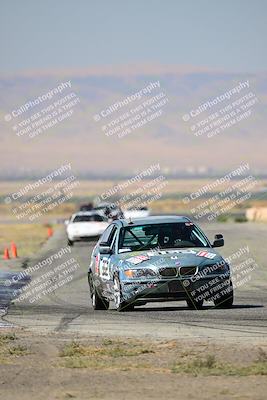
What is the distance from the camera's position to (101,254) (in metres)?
19.0

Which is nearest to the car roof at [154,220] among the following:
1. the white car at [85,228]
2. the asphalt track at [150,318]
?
the asphalt track at [150,318]

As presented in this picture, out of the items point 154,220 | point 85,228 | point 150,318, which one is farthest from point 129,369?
point 85,228

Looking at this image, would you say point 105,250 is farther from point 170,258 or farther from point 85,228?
point 85,228

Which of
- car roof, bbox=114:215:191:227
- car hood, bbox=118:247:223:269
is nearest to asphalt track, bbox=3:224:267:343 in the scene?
car hood, bbox=118:247:223:269

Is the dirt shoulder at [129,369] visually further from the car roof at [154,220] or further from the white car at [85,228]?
the white car at [85,228]

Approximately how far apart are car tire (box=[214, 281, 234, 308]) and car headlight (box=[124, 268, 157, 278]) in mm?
1089

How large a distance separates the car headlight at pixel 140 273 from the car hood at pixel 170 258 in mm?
66

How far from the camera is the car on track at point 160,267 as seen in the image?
58.6 ft

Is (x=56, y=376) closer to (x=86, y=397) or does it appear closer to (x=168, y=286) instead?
(x=86, y=397)

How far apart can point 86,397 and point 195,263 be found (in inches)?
313

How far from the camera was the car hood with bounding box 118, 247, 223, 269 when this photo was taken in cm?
1794

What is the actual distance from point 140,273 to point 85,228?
1248 inches

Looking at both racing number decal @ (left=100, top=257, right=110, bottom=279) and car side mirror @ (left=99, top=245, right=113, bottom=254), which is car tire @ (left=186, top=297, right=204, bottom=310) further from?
car side mirror @ (left=99, top=245, right=113, bottom=254)

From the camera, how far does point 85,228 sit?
163 feet
